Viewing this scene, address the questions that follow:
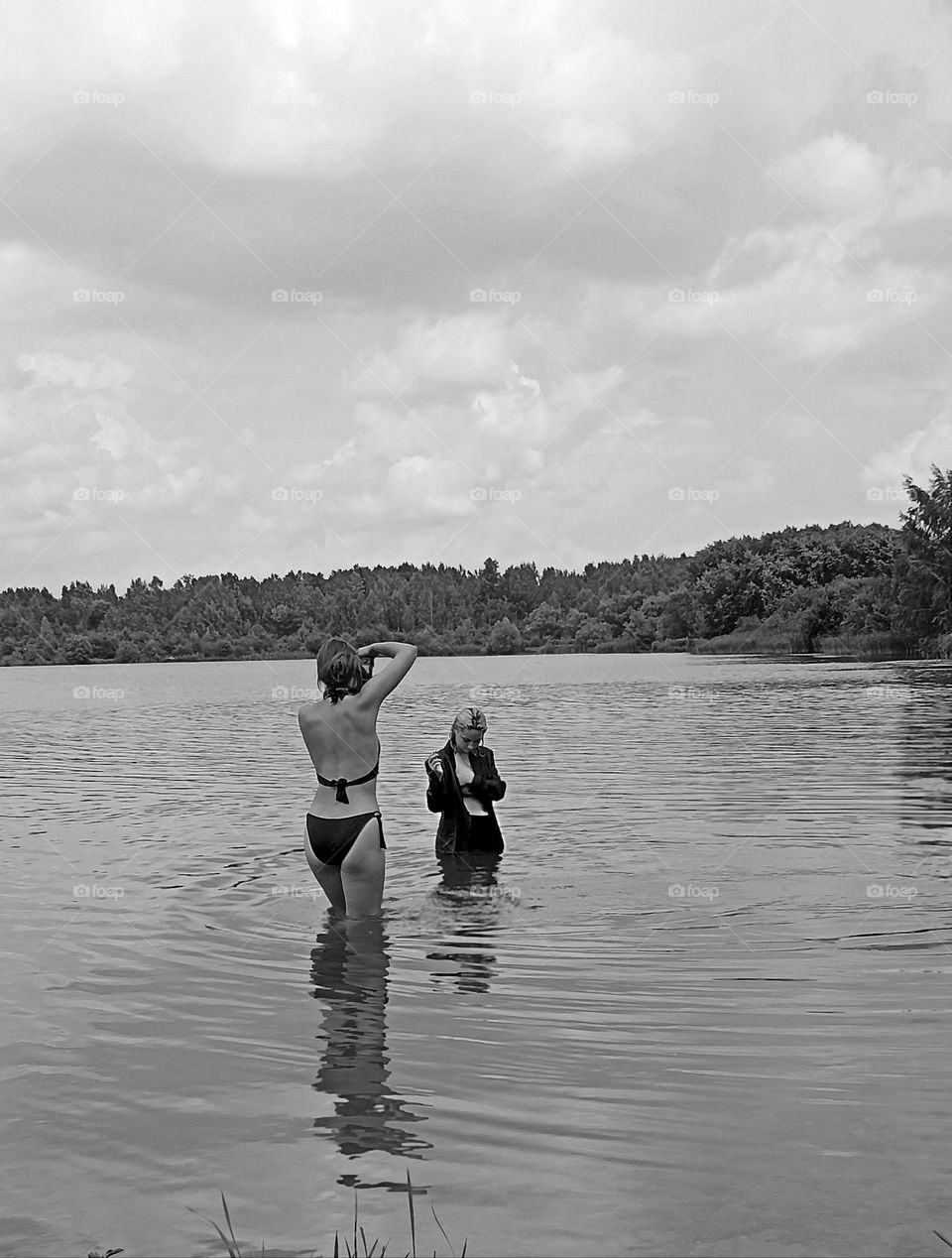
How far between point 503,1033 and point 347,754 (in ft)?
7.83

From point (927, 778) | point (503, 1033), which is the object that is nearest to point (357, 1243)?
point (503, 1033)

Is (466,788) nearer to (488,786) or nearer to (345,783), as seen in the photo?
(488,786)

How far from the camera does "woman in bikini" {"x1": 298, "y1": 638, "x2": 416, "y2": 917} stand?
8.45 m

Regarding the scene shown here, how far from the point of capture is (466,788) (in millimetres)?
11711

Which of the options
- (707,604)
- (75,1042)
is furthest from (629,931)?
(707,604)

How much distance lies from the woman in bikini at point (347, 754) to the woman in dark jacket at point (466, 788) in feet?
8.46

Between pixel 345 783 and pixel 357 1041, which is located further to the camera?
pixel 345 783

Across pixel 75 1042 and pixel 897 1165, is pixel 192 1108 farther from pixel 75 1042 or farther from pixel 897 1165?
pixel 897 1165

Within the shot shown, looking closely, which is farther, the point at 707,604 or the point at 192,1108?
the point at 707,604

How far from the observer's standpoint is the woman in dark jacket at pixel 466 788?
1147 cm

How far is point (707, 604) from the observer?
113 m

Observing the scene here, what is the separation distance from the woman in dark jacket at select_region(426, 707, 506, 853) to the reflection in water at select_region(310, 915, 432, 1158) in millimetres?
2034

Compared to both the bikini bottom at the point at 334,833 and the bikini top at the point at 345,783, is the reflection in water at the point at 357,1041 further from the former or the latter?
the bikini top at the point at 345,783

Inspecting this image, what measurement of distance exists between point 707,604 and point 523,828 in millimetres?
99932
